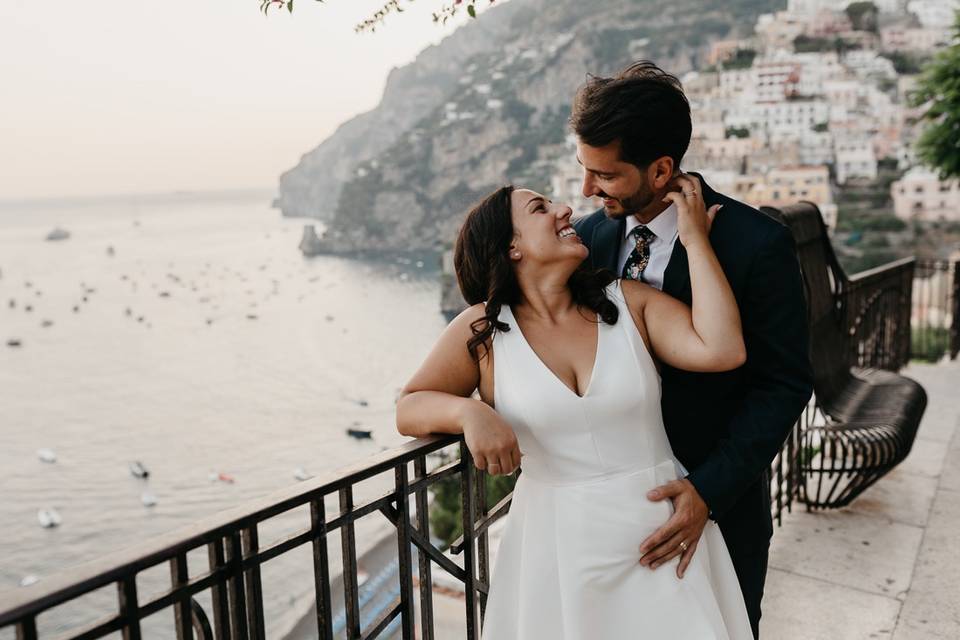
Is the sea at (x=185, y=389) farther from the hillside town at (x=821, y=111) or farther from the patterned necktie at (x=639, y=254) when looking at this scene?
the hillside town at (x=821, y=111)

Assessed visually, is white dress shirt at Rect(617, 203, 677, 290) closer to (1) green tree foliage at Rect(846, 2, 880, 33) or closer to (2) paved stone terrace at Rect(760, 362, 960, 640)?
(2) paved stone terrace at Rect(760, 362, 960, 640)

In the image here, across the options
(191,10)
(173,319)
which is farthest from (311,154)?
(173,319)

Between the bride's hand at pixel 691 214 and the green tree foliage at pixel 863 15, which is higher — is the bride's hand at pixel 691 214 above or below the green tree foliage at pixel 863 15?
below

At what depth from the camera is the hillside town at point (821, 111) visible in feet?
219

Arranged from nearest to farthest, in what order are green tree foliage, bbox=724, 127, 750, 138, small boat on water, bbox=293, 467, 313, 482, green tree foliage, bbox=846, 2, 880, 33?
small boat on water, bbox=293, 467, 313, 482 < green tree foliage, bbox=724, 127, 750, 138 < green tree foliage, bbox=846, 2, 880, 33

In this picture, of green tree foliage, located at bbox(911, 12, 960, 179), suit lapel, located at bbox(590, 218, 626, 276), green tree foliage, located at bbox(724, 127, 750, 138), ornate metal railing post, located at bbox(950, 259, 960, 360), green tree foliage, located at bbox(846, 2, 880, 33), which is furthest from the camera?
green tree foliage, located at bbox(846, 2, 880, 33)

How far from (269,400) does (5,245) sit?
99.8m

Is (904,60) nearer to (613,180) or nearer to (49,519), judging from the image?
(49,519)

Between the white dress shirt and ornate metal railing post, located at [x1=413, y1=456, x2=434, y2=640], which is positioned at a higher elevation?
the white dress shirt

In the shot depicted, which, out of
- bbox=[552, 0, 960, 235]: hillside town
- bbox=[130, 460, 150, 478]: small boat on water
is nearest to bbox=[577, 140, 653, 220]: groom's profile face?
bbox=[130, 460, 150, 478]: small boat on water

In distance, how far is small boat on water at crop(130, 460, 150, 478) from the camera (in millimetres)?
39844

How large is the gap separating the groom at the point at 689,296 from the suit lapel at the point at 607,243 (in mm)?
117

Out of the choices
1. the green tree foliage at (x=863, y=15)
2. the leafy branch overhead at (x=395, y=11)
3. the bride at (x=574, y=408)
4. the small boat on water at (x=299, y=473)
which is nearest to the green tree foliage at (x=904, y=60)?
the green tree foliage at (x=863, y=15)

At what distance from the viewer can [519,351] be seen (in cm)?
142
